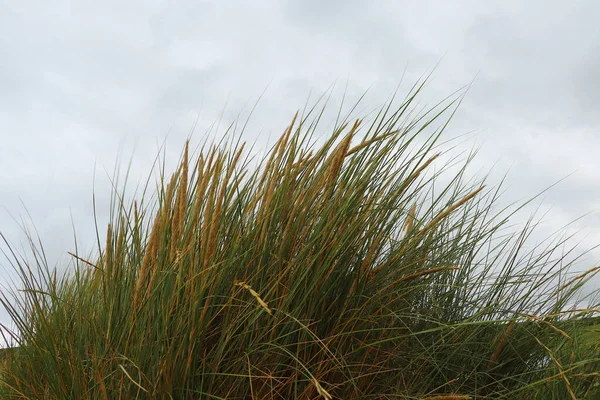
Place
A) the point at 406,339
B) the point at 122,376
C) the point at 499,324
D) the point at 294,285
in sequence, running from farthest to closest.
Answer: the point at 499,324
the point at 406,339
the point at 294,285
the point at 122,376

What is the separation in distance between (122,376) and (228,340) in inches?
11.1

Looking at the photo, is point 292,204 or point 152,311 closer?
point 152,311

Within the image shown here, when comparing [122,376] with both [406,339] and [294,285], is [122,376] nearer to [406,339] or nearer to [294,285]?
[294,285]

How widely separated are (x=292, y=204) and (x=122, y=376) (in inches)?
25.9

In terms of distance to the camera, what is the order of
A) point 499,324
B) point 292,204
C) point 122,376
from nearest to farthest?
point 122,376
point 292,204
point 499,324

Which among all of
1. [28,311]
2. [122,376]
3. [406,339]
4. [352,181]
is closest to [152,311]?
[122,376]

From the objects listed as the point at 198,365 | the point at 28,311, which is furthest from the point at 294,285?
the point at 28,311

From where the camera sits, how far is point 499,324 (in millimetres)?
2279

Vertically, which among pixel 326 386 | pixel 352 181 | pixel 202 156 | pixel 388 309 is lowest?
pixel 326 386

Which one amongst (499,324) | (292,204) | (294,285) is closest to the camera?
(294,285)

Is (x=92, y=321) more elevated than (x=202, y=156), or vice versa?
(x=202, y=156)

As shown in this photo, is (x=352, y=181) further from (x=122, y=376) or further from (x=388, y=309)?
(x=122, y=376)

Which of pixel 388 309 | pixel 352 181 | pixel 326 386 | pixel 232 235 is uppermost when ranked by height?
pixel 352 181

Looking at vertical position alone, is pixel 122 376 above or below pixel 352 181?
below
